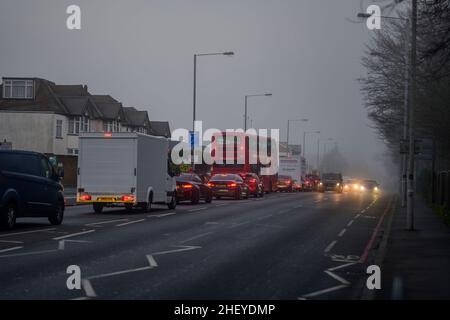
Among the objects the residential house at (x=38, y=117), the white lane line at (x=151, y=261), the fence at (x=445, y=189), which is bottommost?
the white lane line at (x=151, y=261)

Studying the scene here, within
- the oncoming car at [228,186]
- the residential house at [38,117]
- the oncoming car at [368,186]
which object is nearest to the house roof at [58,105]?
the residential house at [38,117]

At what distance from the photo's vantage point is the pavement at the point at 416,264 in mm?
10391

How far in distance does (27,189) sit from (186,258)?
22.5 ft

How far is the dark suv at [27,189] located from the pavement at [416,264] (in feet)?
30.3

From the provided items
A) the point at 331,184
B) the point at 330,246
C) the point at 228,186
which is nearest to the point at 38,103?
the point at 331,184

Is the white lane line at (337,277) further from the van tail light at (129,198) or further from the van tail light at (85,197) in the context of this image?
the van tail light at (85,197)

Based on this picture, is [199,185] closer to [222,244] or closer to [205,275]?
[222,244]

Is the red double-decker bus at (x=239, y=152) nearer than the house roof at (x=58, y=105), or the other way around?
the red double-decker bus at (x=239, y=152)

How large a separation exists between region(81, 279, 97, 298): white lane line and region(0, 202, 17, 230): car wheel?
7.95 m

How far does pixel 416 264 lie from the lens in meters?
13.5

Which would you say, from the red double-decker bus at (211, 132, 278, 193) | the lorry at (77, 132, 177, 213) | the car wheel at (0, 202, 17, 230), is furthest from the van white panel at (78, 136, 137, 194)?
the red double-decker bus at (211, 132, 278, 193)

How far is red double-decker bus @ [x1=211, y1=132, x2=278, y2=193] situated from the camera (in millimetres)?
47469

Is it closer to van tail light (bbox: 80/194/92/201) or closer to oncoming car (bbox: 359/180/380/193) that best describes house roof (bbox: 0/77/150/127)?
oncoming car (bbox: 359/180/380/193)
